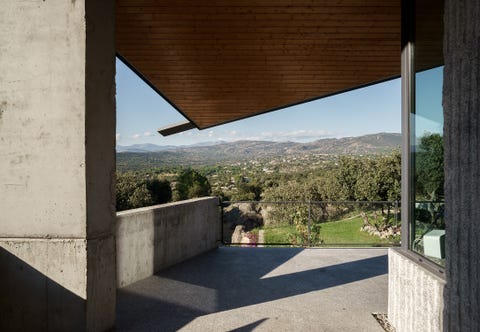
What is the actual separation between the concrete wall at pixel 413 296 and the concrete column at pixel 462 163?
27 cm

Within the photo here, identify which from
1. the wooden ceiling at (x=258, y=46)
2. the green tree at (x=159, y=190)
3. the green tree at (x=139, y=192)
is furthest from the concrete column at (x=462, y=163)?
the green tree at (x=159, y=190)

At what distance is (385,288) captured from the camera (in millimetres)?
4500

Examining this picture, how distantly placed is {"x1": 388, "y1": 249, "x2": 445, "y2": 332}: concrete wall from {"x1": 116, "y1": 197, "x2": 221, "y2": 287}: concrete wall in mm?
3203

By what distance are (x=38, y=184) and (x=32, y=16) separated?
1.40 m

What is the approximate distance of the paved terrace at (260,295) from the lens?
11.2 feet

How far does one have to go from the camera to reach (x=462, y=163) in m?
1.97

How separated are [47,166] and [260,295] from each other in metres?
2.70

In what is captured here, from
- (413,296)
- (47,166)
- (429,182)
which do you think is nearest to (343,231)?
(413,296)

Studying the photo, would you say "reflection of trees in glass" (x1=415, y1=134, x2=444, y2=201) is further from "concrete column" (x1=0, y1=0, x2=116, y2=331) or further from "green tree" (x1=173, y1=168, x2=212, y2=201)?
"green tree" (x1=173, y1=168, x2=212, y2=201)

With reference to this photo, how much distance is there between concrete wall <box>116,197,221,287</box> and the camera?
4715mm

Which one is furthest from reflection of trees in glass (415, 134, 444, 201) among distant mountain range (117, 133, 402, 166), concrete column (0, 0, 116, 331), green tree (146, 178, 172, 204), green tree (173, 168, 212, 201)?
distant mountain range (117, 133, 402, 166)

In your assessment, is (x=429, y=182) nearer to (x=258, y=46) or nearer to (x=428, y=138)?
(x=428, y=138)

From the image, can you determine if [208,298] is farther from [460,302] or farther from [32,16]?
[32,16]

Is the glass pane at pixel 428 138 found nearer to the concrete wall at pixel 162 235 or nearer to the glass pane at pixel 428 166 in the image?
the glass pane at pixel 428 166
